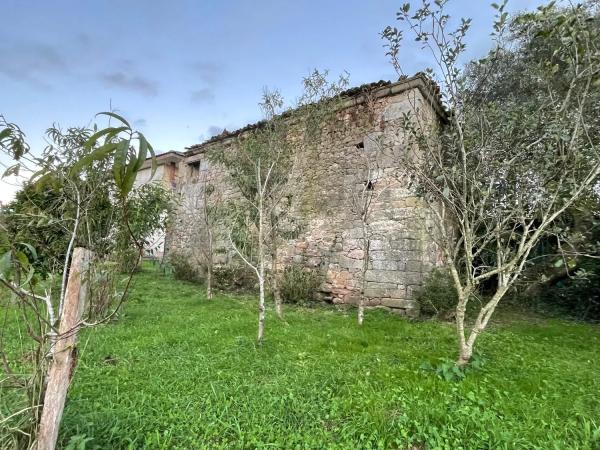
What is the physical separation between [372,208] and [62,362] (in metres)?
5.92

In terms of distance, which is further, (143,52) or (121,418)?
(143,52)

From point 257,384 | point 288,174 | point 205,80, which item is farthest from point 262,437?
point 205,80

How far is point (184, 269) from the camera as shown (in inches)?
398

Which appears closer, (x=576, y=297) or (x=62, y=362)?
(x=62, y=362)

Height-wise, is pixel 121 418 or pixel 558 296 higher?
pixel 558 296

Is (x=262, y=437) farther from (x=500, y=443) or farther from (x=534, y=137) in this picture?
(x=534, y=137)

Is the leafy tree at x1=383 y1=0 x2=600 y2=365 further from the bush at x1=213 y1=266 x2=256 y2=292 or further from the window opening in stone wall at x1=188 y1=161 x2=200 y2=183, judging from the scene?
the window opening in stone wall at x1=188 y1=161 x2=200 y2=183

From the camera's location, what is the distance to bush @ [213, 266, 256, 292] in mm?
8594

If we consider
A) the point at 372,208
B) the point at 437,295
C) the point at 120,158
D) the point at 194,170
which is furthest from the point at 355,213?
the point at 194,170

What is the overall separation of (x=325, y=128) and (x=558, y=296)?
20.4ft

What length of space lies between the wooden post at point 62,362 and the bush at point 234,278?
682 centimetres

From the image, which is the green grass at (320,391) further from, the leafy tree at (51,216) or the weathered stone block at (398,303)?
the weathered stone block at (398,303)

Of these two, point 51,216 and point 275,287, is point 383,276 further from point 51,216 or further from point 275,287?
point 51,216

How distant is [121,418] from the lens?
236 centimetres
